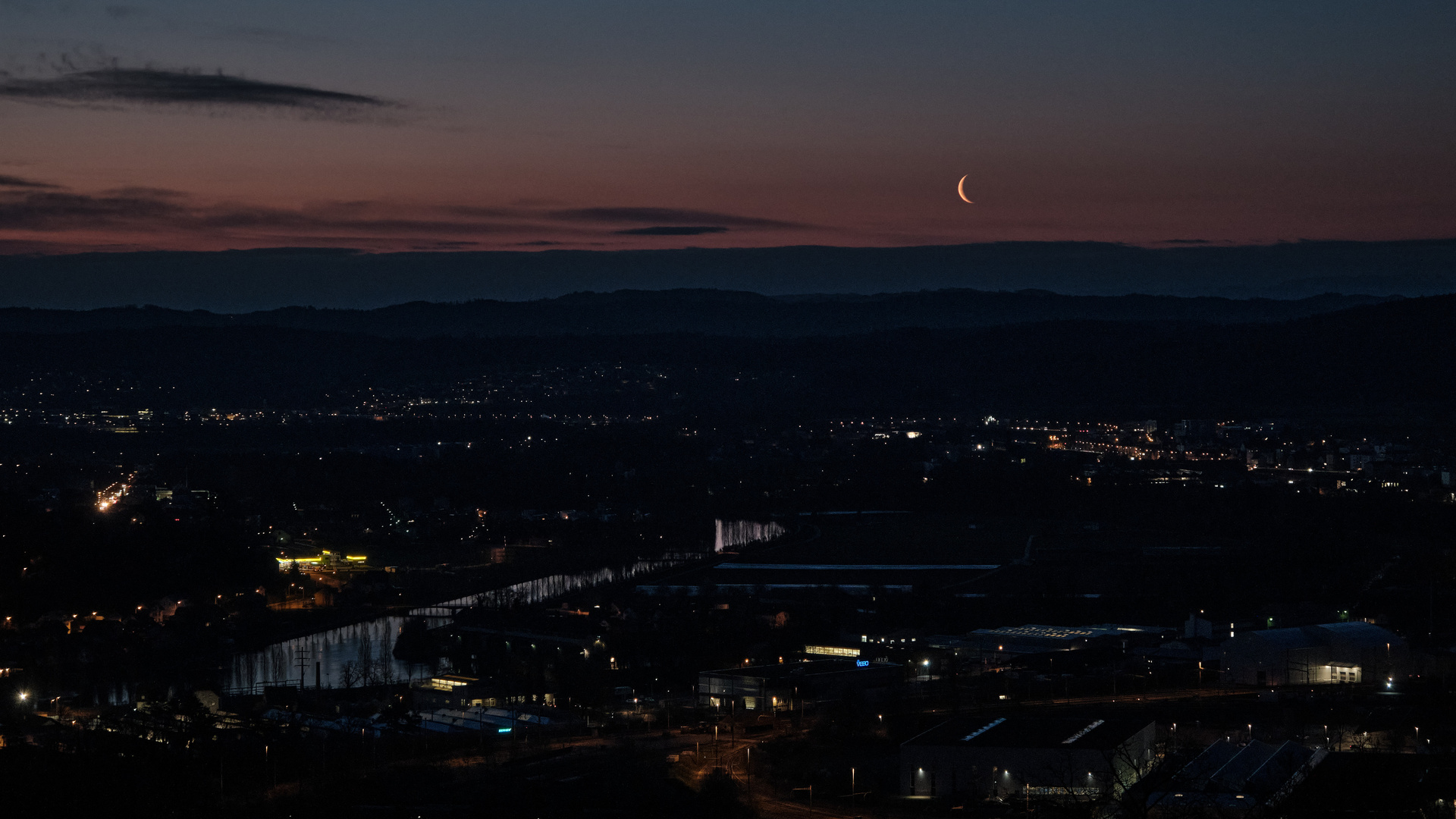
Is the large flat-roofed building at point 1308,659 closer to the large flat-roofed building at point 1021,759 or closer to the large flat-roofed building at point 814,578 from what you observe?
the large flat-roofed building at point 1021,759

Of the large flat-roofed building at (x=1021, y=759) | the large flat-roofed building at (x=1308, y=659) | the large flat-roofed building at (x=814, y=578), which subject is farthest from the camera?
the large flat-roofed building at (x=814, y=578)

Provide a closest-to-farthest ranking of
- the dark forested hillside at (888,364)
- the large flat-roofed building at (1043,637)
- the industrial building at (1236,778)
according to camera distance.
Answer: the industrial building at (1236,778), the large flat-roofed building at (1043,637), the dark forested hillside at (888,364)

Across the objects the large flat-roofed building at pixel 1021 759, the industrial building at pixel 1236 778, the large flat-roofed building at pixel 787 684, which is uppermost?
the industrial building at pixel 1236 778

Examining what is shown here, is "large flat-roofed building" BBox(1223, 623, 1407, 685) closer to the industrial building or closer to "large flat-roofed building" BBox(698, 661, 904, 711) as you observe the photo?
"large flat-roofed building" BBox(698, 661, 904, 711)

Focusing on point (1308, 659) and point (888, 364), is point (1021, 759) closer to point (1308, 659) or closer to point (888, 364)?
point (1308, 659)

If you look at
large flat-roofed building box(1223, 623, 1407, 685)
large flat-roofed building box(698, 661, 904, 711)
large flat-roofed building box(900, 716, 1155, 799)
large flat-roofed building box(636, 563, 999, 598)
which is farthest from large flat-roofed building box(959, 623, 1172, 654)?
large flat-roofed building box(900, 716, 1155, 799)

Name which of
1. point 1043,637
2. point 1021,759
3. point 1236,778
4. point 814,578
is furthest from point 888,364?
point 1236,778

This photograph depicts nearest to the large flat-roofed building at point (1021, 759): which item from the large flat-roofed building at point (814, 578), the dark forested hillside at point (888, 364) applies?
the large flat-roofed building at point (814, 578)
